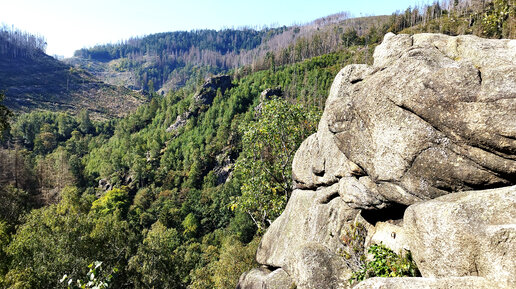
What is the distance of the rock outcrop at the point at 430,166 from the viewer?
306 inches

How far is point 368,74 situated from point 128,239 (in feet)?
122

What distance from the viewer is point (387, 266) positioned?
32.9ft

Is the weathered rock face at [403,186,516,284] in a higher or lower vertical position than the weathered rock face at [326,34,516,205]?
lower

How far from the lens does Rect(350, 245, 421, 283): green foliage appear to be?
960 centimetres

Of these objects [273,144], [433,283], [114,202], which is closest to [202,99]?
[114,202]

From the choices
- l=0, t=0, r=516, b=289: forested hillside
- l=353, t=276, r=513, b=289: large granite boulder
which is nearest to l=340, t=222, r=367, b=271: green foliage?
l=353, t=276, r=513, b=289: large granite boulder

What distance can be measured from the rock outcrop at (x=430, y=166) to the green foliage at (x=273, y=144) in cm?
948

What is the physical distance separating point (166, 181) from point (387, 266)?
119m

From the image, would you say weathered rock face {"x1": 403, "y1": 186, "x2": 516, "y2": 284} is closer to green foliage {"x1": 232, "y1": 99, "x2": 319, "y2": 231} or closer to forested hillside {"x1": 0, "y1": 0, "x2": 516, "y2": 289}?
forested hillside {"x1": 0, "y1": 0, "x2": 516, "y2": 289}

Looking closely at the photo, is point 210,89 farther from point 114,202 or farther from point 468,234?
point 468,234

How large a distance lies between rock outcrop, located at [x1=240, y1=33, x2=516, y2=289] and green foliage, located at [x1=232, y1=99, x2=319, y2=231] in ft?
31.1

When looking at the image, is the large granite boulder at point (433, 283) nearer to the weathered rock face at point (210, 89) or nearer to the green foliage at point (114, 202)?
the green foliage at point (114, 202)

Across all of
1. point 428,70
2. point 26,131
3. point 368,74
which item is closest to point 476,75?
point 428,70

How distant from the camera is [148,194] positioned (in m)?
109
